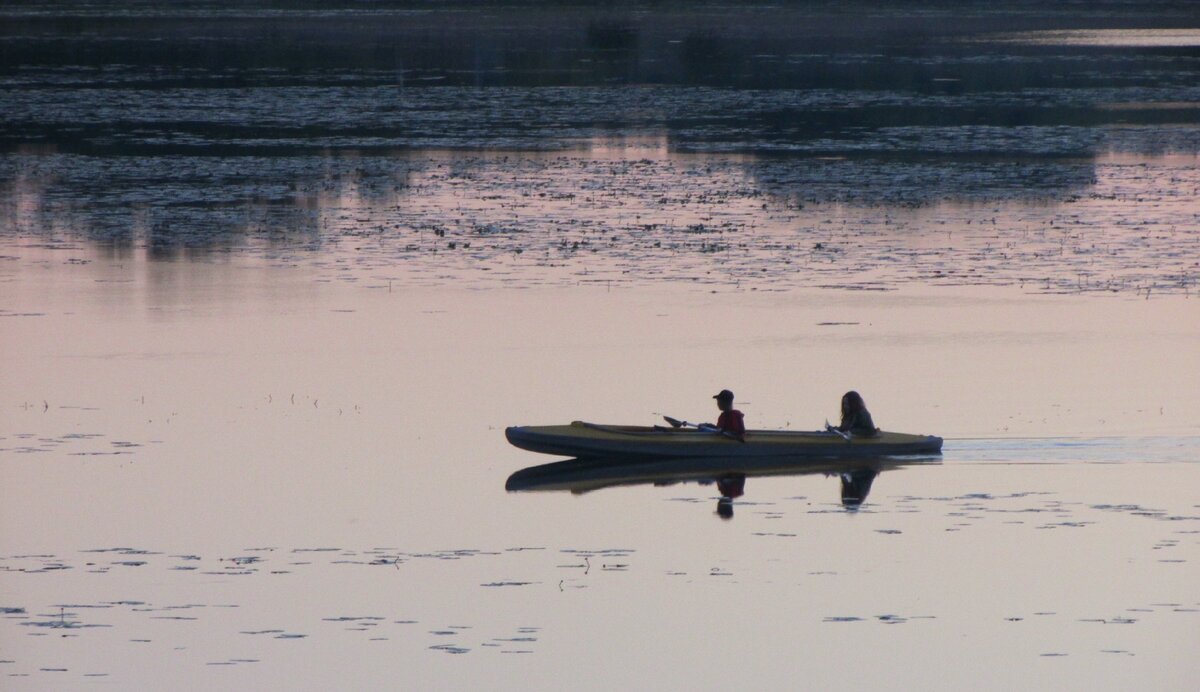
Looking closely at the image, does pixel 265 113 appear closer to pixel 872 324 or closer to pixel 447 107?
pixel 447 107

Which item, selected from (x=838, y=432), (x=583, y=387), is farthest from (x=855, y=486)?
(x=583, y=387)

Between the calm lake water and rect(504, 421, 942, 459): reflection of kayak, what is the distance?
34cm

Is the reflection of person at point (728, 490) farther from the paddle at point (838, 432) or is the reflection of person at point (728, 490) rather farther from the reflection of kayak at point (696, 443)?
the paddle at point (838, 432)

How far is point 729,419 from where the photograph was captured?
19.0 m

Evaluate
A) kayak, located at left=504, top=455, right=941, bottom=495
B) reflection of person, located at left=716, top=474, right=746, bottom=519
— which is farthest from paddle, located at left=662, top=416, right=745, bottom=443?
reflection of person, located at left=716, top=474, right=746, bottom=519

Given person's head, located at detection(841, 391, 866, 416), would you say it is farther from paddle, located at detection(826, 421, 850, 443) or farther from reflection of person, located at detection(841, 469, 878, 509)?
reflection of person, located at detection(841, 469, 878, 509)

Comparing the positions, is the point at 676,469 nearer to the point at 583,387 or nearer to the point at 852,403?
the point at 852,403

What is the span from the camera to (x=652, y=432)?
750 inches

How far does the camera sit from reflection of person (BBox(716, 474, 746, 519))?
677 inches

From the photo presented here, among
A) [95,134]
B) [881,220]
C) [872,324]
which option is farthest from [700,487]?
[95,134]

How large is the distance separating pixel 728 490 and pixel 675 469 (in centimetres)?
95

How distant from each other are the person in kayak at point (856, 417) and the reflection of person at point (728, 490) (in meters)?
1.18

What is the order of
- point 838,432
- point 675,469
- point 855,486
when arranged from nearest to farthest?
point 855,486
point 675,469
point 838,432

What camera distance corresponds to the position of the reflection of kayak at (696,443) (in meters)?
18.8
